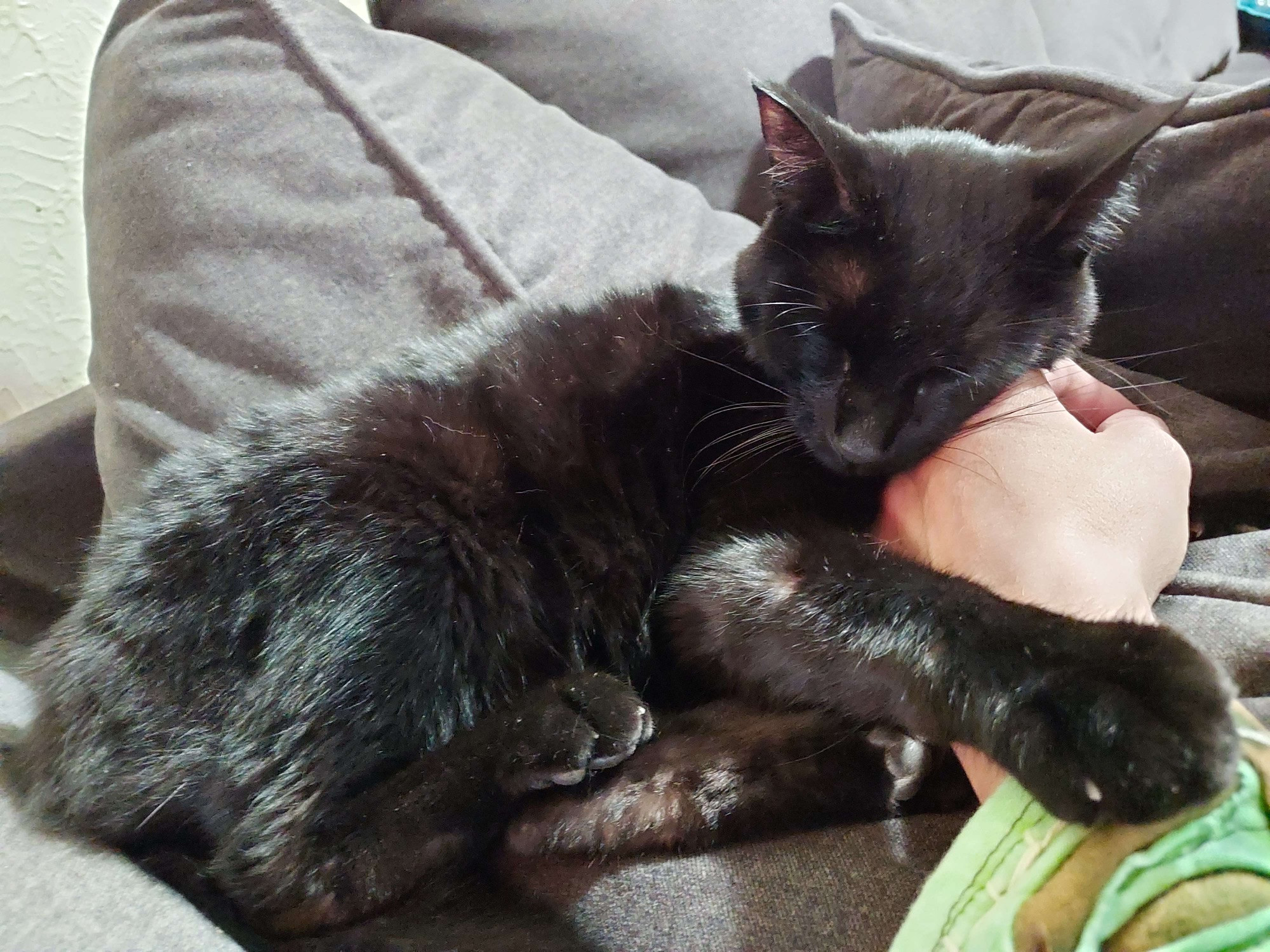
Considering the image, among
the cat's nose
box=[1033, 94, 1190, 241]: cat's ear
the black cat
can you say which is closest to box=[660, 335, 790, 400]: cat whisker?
the black cat

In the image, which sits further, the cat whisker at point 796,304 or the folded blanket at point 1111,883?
the cat whisker at point 796,304

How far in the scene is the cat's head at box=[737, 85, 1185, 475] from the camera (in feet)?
2.49

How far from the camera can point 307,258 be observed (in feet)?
3.25

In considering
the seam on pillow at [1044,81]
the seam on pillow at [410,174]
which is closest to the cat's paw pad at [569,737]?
the seam on pillow at [410,174]

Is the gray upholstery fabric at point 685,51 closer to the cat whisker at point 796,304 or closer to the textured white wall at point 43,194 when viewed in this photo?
the textured white wall at point 43,194

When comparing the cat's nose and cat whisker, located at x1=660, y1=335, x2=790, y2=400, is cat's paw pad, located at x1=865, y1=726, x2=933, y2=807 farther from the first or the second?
cat whisker, located at x1=660, y1=335, x2=790, y2=400

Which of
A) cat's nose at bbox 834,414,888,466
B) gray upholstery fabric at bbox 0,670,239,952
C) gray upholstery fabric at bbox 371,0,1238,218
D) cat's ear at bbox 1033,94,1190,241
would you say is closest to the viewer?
gray upholstery fabric at bbox 0,670,239,952

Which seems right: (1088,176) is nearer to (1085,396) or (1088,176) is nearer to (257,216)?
(1085,396)

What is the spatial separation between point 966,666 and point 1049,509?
24cm

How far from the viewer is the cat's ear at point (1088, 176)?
26.5 inches

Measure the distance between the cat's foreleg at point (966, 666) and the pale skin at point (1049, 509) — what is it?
0.24 ft

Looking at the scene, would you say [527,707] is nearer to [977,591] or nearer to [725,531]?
[725,531]

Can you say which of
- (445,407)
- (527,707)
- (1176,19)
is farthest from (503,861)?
(1176,19)

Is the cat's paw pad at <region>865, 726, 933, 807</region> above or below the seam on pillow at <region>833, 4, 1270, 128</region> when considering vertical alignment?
below
